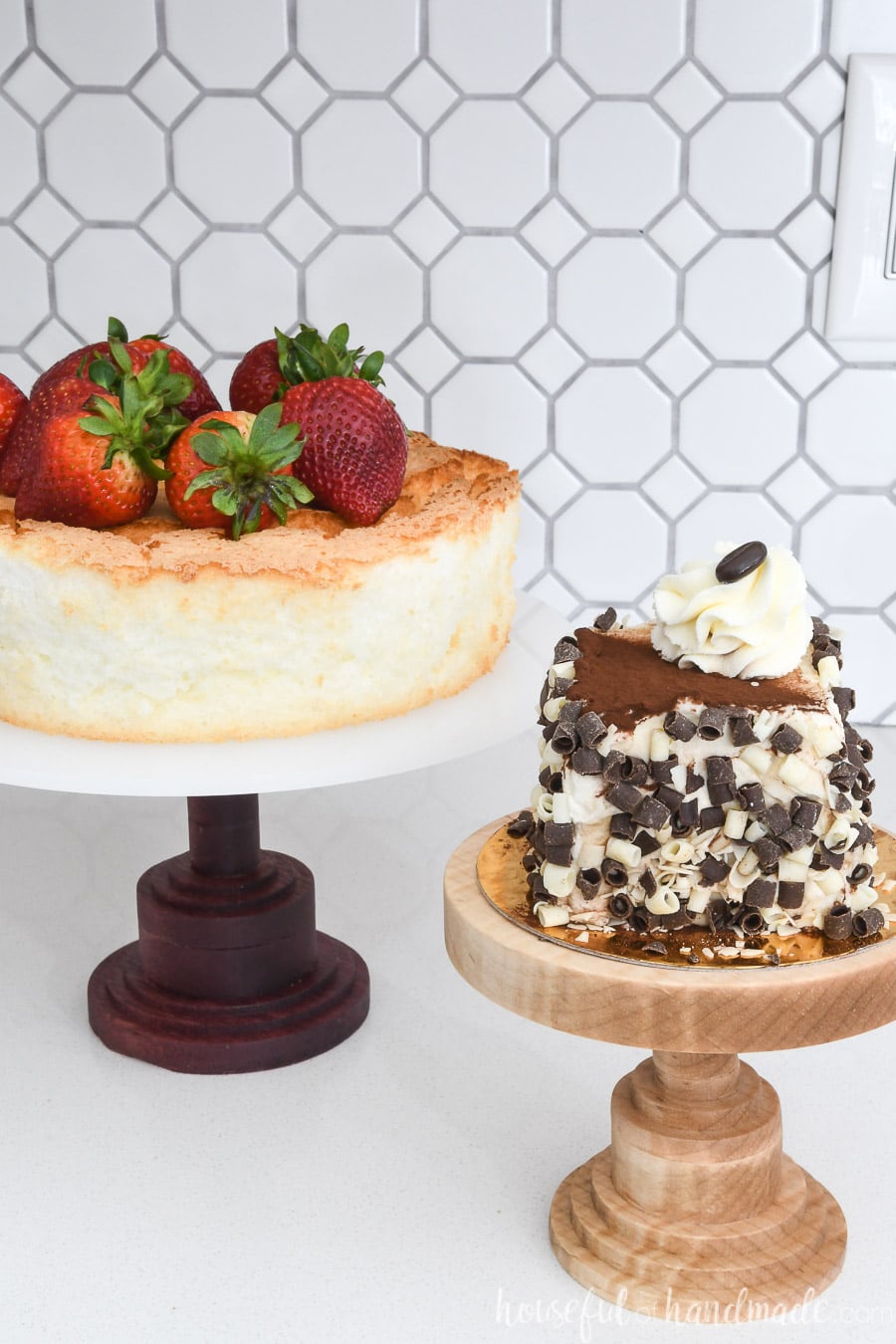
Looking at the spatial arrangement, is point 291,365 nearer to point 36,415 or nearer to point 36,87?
point 36,415

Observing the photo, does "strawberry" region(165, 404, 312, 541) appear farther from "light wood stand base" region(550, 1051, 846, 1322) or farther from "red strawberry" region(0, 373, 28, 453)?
"light wood stand base" region(550, 1051, 846, 1322)

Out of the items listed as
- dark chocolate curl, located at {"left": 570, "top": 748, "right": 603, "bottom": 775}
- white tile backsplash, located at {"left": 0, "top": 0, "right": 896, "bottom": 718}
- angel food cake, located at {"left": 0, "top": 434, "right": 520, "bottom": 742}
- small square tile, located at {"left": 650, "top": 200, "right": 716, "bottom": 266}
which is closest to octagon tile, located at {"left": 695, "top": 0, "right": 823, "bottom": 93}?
white tile backsplash, located at {"left": 0, "top": 0, "right": 896, "bottom": 718}

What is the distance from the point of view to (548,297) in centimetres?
142

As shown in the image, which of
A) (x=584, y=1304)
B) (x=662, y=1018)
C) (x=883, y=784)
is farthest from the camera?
(x=883, y=784)

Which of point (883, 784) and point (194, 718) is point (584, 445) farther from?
point (194, 718)

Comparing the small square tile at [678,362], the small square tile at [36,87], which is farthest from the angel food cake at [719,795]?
the small square tile at [36,87]

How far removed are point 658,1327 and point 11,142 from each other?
1.21 metres

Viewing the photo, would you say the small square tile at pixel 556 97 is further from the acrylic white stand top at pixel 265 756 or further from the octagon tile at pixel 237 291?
the acrylic white stand top at pixel 265 756

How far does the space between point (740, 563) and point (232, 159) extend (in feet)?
2.95

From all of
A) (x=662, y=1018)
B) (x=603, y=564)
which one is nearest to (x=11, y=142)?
(x=603, y=564)

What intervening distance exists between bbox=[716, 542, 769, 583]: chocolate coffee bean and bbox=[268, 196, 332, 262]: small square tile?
0.83 metres

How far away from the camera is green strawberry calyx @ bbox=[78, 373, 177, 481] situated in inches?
33.7

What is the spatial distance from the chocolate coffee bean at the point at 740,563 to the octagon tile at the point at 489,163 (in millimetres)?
781

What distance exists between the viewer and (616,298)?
1421 mm
